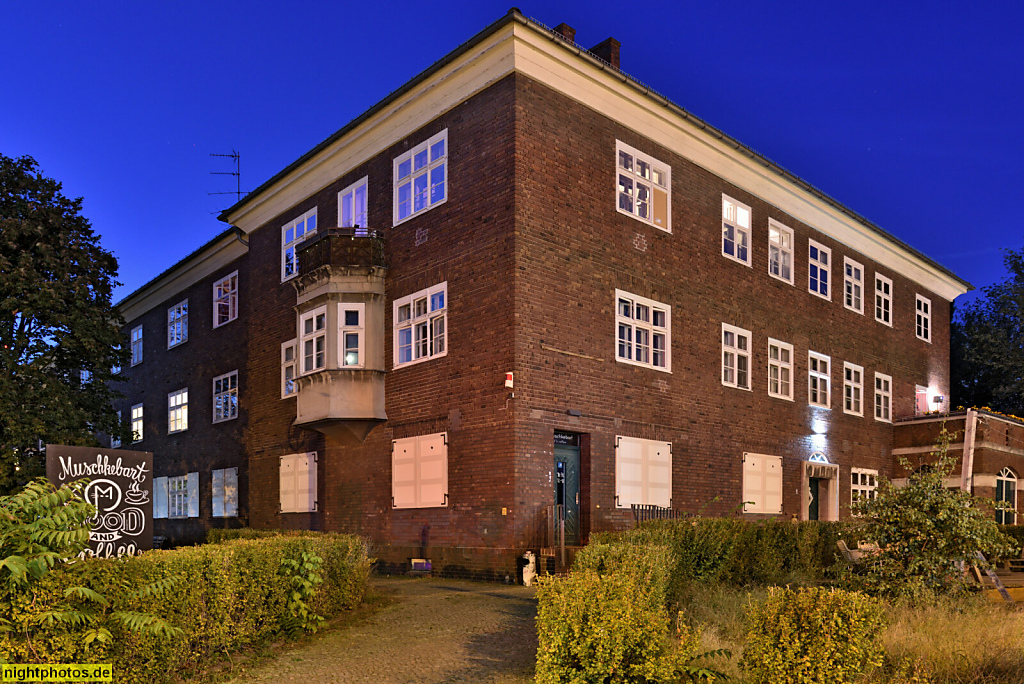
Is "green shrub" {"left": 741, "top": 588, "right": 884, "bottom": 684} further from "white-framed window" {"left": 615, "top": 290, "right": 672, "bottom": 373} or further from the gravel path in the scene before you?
"white-framed window" {"left": 615, "top": 290, "right": 672, "bottom": 373}

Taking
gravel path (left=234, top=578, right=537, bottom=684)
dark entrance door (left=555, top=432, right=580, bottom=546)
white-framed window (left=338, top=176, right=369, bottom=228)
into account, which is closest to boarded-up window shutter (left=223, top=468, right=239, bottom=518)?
white-framed window (left=338, top=176, right=369, bottom=228)

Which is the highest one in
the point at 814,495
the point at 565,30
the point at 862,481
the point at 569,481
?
the point at 565,30

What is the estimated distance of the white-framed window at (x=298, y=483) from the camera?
22.9m

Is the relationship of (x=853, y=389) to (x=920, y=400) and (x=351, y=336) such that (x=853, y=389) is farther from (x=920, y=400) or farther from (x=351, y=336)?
(x=351, y=336)

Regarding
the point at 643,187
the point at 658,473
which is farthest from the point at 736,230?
the point at 658,473

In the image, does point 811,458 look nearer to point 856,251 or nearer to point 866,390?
point 866,390

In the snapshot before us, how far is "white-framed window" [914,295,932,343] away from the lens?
31938mm

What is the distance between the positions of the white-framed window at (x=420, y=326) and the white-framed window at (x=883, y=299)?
56.8 feet

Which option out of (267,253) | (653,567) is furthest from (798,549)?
(267,253)

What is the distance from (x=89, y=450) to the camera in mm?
11305

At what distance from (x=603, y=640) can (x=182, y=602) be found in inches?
158

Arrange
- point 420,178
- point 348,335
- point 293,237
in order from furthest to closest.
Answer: point 293,237, point 348,335, point 420,178

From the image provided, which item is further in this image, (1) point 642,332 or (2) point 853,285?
(2) point 853,285

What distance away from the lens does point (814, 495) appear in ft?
85.4
